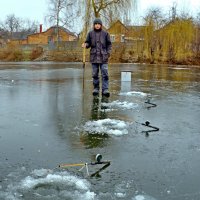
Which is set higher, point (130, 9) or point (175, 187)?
point (130, 9)

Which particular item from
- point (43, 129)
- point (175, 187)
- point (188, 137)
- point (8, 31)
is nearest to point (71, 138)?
point (43, 129)

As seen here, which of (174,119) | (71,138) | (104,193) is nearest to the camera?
(104,193)

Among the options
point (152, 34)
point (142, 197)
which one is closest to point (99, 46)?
point (142, 197)

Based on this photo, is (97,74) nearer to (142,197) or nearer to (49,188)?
(49,188)

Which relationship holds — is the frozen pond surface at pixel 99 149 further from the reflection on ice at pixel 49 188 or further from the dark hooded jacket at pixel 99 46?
the dark hooded jacket at pixel 99 46

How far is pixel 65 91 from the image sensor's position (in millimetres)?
9375

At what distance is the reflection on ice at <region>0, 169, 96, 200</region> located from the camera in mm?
2762

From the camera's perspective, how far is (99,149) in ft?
13.2

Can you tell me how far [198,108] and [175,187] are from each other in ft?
13.9

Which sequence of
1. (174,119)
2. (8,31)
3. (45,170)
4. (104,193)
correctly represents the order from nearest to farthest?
(104,193) → (45,170) → (174,119) → (8,31)

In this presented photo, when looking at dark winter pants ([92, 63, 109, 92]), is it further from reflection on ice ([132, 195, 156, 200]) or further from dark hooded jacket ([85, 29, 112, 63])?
reflection on ice ([132, 195, 156, 200])

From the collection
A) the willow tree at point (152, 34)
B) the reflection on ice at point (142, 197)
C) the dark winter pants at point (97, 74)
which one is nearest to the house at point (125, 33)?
the willow tree at point (152, 34)

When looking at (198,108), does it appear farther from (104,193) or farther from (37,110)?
(104,193)

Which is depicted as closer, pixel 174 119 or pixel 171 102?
pixel 174 119
